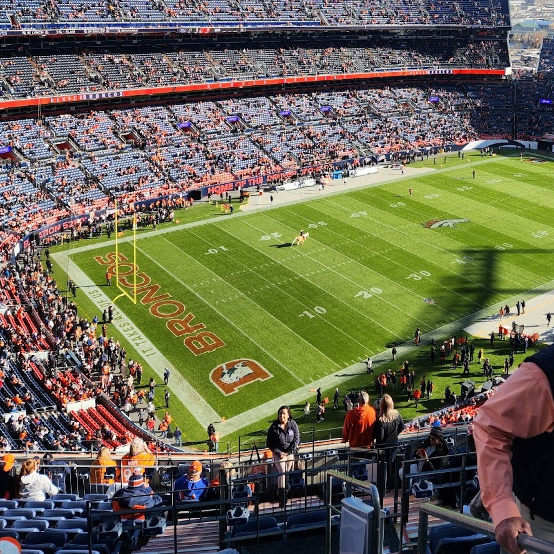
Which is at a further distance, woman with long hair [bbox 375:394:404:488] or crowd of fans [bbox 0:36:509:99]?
crowd of fans [bbox 0:36:509:99]

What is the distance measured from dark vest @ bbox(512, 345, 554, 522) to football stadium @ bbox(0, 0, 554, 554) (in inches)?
0.4

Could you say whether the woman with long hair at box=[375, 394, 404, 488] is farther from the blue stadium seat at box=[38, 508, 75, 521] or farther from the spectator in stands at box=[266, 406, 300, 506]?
the blue stadium seat at box=[38, 508, 75, 521]

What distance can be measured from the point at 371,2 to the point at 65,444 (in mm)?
67320

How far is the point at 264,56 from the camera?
65.7m

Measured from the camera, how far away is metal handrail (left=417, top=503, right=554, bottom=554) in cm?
280

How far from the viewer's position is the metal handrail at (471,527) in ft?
9.20

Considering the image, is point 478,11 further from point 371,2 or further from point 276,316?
point 276,316

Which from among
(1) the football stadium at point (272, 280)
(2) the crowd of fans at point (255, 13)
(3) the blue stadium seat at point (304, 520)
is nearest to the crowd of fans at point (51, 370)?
(1) the football stadium at point (272, 280)

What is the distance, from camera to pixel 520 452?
3264 mm

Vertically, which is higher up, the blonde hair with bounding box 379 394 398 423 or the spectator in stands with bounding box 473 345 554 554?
the spectator in stands with bounding box 473 345 554 554

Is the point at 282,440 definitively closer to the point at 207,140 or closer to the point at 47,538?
the point at 47,538

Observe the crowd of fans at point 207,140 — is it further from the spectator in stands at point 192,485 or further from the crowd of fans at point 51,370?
the spectator in stands at point 192,485

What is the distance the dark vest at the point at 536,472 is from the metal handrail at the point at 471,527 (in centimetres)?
29

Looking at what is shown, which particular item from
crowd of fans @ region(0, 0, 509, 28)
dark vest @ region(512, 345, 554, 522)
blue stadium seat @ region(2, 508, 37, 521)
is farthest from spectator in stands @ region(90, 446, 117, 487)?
crowd of fans @ region(0, 0, 509, 28)
